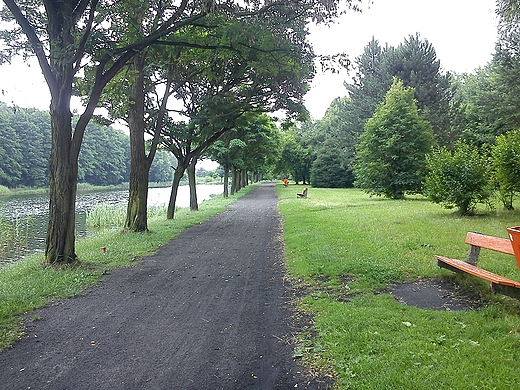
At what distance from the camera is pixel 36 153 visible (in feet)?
187

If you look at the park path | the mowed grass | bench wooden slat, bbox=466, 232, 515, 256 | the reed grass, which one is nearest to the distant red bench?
bench wooden slat, bbox=466, 232, 515, 256

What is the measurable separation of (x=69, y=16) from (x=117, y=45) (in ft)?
5.06

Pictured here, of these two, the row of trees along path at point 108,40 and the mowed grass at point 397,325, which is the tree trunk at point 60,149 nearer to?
the row of trees along path at point 108,40

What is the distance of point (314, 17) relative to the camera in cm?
845

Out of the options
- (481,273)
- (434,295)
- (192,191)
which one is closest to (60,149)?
(434,295)

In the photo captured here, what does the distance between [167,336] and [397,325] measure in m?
2.54

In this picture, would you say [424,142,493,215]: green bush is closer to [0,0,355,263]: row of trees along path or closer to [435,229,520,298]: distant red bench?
[0,0,355,263]: row of trees along path

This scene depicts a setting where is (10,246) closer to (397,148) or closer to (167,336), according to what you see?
(167,336)

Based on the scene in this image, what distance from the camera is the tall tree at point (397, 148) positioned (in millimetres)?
24719

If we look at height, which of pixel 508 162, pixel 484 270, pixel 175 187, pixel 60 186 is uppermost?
pixel 508 162

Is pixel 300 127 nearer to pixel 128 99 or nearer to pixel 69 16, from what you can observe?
pixel 128 99

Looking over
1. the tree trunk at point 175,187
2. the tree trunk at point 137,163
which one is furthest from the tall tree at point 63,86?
the tree trunk at point 175,187

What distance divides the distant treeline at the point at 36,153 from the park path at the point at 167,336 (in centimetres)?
4288

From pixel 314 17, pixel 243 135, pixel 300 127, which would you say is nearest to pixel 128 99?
pixel 314 17
